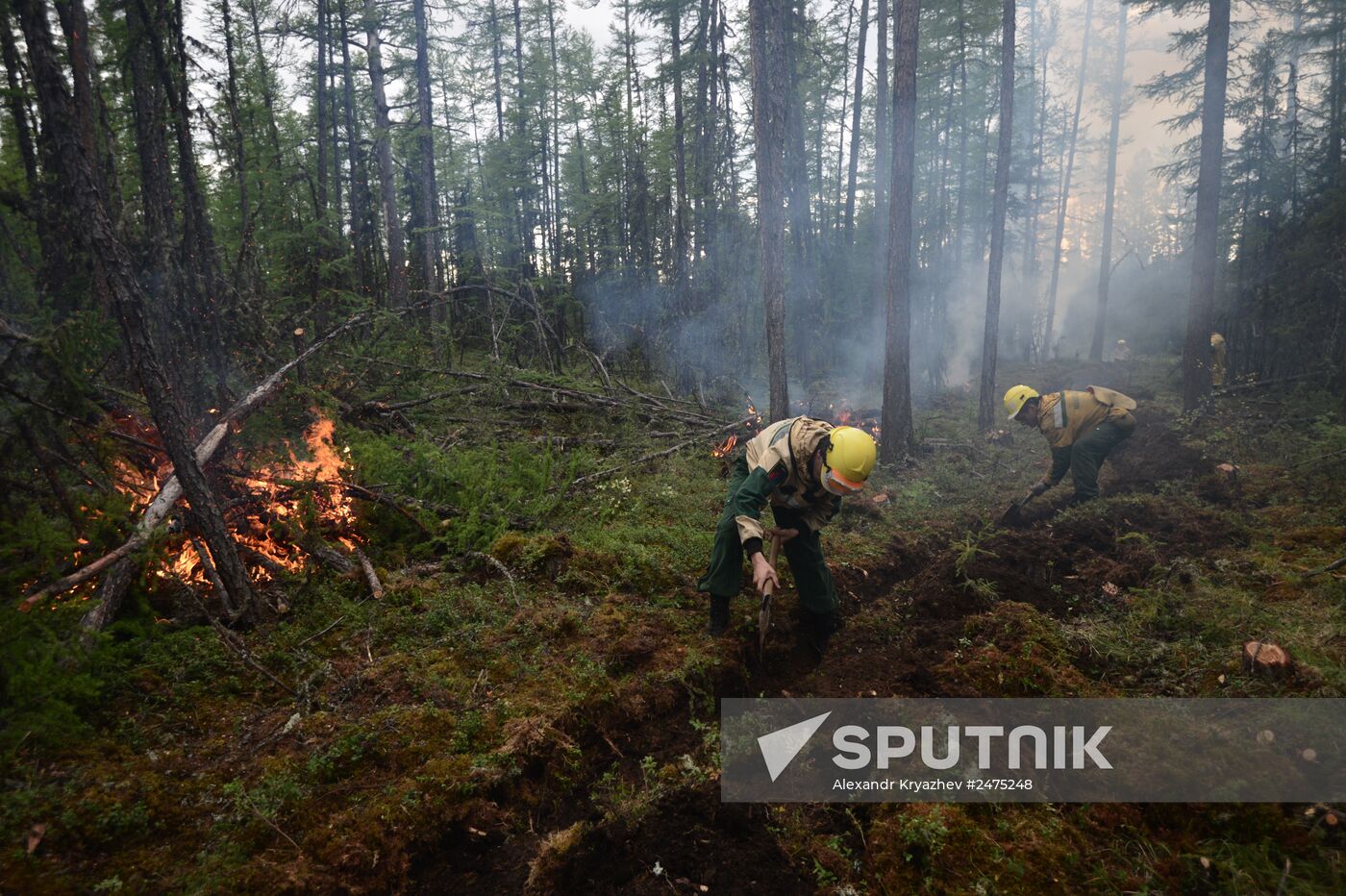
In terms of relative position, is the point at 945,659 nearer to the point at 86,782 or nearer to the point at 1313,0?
the point at 86,782

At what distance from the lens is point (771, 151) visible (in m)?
9.16

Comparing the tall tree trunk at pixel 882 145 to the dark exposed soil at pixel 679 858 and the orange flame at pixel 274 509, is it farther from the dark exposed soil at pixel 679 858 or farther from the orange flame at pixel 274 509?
the dark exposed soil at pixel 679 858

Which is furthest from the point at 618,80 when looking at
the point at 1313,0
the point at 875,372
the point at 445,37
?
the point at 1313,0

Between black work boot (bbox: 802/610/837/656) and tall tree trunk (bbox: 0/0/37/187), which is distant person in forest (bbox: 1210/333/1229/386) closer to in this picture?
black work boot (bbox: 802/610/837/656)

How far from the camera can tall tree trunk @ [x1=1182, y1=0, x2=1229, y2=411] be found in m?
Result: 11.8

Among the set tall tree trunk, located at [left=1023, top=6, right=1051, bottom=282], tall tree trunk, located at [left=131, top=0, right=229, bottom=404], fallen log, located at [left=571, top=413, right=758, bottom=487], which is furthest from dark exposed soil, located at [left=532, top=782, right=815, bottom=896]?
tall tree trunk, located at [left=1023, top=6, right=1051, bottom=282]

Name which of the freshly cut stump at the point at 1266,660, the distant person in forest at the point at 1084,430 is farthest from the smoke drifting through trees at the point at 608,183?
the freshly cut stump at the point at 1266,660

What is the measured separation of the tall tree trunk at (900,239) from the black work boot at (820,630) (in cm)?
663

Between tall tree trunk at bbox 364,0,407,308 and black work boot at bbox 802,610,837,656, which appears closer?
Answer: black work boot at bbox 802,610,837,656

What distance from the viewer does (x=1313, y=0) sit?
49.9ft

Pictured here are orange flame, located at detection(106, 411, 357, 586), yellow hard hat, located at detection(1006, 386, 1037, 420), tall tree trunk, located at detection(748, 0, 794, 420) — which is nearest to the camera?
orange flame, located at detection(106, 411, 357, 586)

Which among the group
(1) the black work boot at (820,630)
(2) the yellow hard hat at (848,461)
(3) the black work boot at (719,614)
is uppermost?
(2) the yellow hard hat at (848,461)

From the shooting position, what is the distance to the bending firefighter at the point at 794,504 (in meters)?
4.04

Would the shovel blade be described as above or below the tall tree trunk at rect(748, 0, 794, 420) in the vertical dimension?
below
